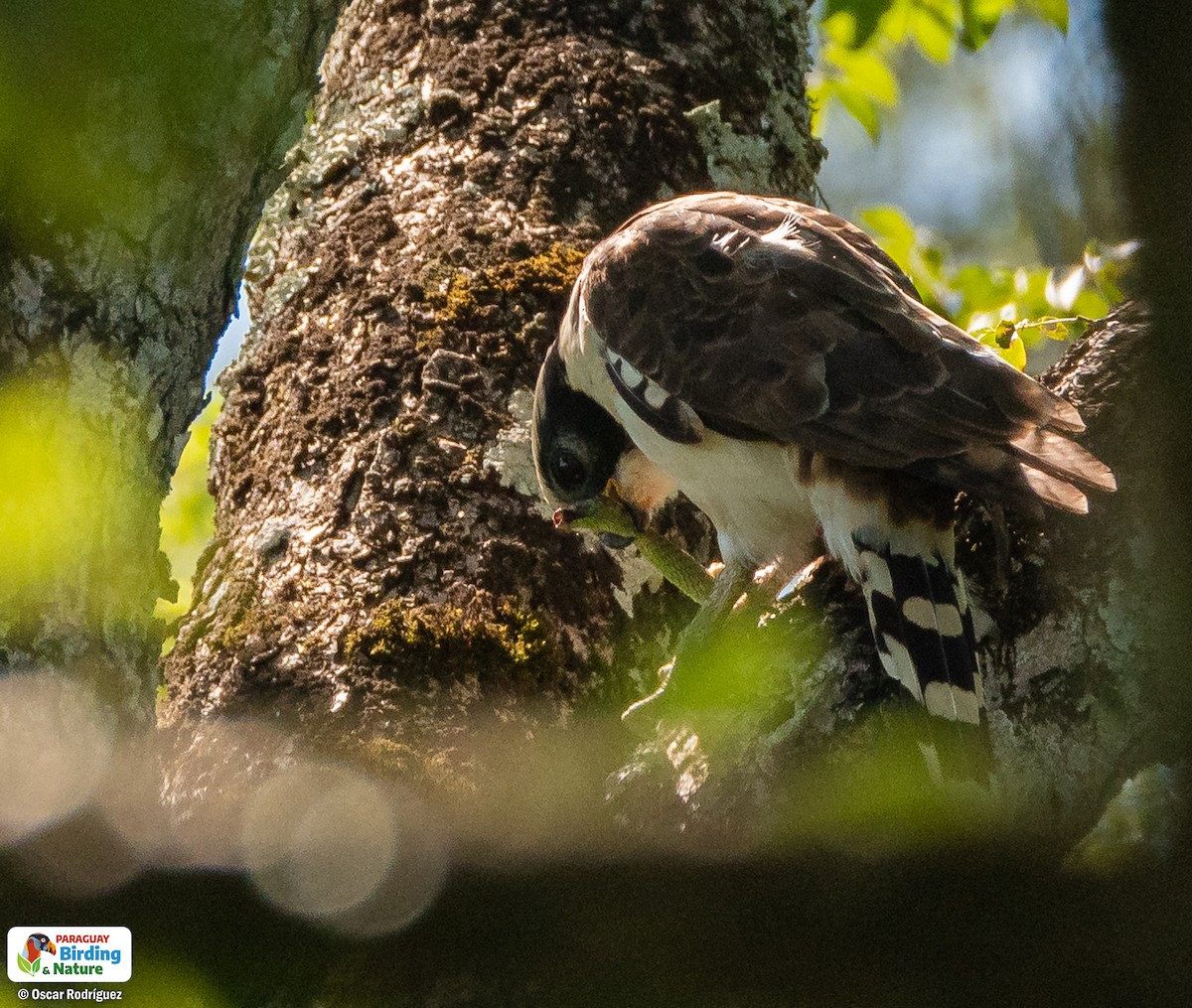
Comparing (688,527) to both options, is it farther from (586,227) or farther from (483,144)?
(483,144)

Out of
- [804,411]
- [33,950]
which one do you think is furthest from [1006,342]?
[33,950]

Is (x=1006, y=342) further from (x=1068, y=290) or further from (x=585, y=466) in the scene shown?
(x=585, y=466)

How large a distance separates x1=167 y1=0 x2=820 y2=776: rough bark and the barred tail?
938 mm

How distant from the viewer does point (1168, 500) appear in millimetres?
991

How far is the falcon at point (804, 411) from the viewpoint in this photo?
2.79m

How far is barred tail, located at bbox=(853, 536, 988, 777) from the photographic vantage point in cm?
248

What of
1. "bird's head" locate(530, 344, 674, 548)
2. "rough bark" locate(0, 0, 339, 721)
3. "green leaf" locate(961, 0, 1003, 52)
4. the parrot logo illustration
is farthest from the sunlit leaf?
the parrot logo illustration

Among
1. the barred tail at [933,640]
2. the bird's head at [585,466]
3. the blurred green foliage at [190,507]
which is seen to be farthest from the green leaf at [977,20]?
the blurred green foliage at [190,507]

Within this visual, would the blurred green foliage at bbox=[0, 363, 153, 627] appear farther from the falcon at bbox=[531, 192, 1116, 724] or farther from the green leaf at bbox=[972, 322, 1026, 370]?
the green leaf at bbox=[972, 322, 1026, 370]

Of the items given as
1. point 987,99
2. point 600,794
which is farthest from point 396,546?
point 987,99

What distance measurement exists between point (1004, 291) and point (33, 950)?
4.84m

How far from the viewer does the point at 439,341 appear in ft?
12.7

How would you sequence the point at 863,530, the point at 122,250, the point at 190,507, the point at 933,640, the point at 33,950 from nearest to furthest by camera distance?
the point at 33,950 → the point at 122,250 → the point at 933,640 → the point at 863,530 → the point at 190,507

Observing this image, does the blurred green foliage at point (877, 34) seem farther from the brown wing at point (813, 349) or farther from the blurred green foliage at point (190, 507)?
the blurred green foliage at point (190, 507)
